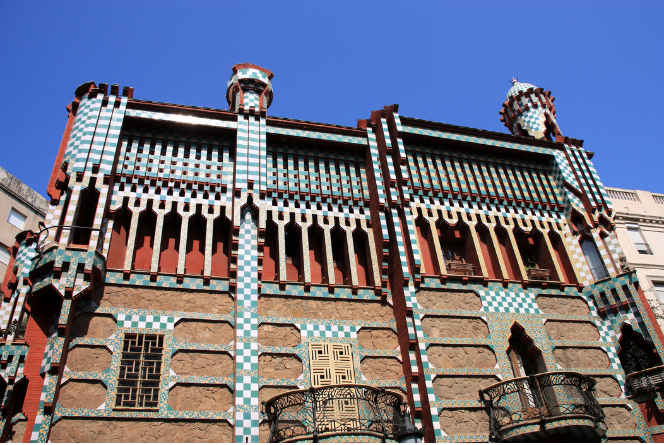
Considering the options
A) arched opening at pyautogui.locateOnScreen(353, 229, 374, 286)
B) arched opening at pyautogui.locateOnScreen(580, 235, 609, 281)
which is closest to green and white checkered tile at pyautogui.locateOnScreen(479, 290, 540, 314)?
arched opening at pyautogui.locateOnScreen(580, 235, 609, 281)

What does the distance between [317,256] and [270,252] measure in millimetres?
1249

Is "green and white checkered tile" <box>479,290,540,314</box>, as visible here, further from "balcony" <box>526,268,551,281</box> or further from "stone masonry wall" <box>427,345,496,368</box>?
"stone masonry wall" <box>427,345,496,368</box>

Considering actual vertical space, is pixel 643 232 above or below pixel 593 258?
above

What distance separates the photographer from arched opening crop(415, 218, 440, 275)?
16.5 metres

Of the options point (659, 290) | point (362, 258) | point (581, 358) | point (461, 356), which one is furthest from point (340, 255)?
point (659, 290)

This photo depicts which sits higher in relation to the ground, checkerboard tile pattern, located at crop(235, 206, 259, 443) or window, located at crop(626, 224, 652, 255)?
window, located at crop(626, 224, 652, 255)

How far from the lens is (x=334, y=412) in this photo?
1229 cm

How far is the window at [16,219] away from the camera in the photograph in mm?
26547

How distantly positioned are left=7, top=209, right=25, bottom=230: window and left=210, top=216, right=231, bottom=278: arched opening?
1520 cm

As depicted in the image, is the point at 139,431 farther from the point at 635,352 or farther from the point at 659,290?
the point at 659,290

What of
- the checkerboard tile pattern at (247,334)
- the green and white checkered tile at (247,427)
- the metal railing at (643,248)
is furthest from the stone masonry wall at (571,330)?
the green and white checkered tile at (247,427)

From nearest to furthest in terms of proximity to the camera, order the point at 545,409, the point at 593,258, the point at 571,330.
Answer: the point at 545,409
the point at 571,330
the point at 593,258

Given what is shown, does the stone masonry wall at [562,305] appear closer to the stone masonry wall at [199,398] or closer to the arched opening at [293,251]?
the arched opening at [293,251]

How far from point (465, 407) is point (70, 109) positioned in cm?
1300
